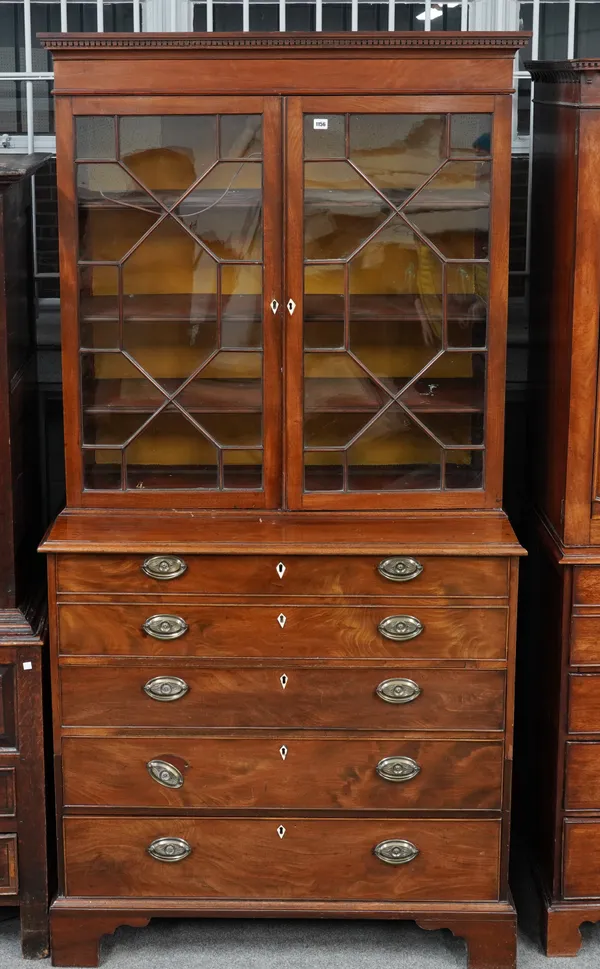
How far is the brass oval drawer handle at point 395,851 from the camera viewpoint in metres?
2.81

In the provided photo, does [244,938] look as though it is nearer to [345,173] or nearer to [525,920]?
[525,920]

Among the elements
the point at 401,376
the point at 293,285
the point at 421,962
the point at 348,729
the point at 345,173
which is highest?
the point at 345,173

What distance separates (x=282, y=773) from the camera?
110 inches

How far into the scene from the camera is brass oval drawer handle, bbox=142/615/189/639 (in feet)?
8.95

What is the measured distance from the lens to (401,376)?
9.04 ft

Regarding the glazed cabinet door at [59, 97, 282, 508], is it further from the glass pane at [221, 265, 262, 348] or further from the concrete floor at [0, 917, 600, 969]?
the concrete floor at [0, 917, 600, 969]

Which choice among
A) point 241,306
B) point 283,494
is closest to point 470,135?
point 241,306

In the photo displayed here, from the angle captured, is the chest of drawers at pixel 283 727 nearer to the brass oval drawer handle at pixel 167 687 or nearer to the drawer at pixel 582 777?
the brass oval drawer handle at pixel 167 687

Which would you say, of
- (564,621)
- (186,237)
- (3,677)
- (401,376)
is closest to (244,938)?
(3,677)

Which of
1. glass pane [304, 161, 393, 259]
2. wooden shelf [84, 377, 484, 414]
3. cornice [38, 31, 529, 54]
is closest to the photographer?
cornice [38, 31, 529, 54]

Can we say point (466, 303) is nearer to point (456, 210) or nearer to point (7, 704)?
point (456, 210)

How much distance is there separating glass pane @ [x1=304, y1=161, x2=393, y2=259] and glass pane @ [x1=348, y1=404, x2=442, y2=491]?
38 centimetres

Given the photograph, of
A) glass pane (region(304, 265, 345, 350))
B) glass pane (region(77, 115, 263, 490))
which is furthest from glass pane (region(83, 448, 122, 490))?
glass pane (region(304, 265, 345, 350))

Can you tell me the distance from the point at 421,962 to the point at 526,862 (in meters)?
0.47
